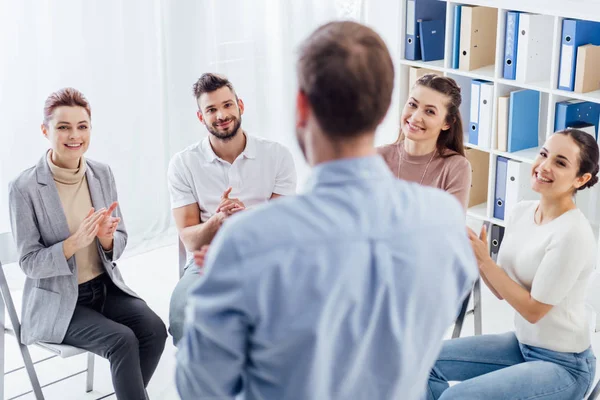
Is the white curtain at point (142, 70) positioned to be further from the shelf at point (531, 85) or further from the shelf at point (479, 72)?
the shelf at point (531, 85)

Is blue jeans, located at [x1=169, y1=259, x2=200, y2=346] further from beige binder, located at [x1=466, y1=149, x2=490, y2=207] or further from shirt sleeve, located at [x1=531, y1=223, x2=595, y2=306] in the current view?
beige binder, located at [x1=466, y1=149, x2=490, y2=207]

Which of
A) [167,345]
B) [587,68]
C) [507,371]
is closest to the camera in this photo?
[507,371]

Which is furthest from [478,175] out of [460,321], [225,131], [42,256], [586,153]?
[42,256]

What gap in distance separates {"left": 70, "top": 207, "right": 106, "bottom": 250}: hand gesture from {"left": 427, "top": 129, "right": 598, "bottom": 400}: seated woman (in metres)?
1.18

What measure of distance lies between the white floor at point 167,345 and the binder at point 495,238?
264 millimetres

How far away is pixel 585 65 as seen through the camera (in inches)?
136

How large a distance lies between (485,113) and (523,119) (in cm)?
19

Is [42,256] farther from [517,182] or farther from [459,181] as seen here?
[517,182]

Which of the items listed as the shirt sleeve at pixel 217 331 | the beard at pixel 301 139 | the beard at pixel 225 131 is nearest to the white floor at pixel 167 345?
the beard at pixel 225 131

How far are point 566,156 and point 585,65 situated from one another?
4.28ft

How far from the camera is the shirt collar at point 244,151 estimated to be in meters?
2.96

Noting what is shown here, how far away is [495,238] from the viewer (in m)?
4.04

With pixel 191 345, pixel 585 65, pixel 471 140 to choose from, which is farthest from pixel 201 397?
pixel 471 140

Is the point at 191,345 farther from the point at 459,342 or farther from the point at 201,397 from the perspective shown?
the point at 459,342
